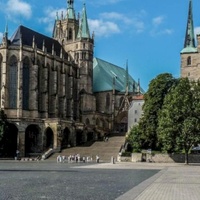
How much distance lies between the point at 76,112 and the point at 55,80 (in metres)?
11.4

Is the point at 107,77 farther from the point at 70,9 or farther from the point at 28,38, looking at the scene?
the point at 28,38

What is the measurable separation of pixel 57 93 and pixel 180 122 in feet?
137

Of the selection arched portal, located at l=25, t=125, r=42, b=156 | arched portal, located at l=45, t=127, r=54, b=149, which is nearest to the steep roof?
arched portal, located at l=25, t=125, r=42, b=156

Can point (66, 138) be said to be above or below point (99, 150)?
above

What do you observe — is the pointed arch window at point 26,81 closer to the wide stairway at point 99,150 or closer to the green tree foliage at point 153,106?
the wide stairway at point 99,150

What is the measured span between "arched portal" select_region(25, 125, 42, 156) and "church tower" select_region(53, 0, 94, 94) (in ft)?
74.8

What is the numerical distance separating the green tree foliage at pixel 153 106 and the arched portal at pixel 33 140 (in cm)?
2254

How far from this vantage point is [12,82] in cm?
8525

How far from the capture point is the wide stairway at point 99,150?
71.5 meters

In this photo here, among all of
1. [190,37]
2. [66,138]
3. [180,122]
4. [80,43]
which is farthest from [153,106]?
[80,43]

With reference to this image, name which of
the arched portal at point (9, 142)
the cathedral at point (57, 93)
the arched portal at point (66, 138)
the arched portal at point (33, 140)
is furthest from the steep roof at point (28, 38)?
the arched portal at point (66, 138)

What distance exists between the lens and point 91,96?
106438 mm

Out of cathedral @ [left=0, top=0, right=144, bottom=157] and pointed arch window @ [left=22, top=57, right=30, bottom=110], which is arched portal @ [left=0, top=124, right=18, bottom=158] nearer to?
cathedral @ [left=0, top=0, right=144, bottom=157]

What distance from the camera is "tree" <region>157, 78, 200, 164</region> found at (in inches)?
2132
